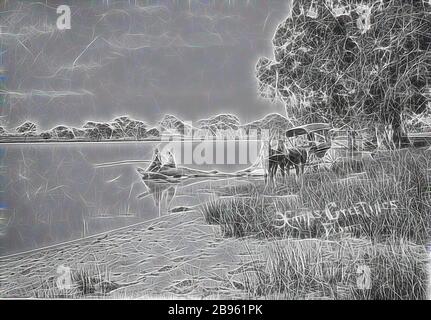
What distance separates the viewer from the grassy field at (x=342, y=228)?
227 cm

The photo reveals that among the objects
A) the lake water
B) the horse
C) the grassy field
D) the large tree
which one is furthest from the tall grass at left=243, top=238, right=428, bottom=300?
the large tree

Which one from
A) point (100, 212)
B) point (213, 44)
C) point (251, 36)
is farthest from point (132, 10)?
point (100, 212)

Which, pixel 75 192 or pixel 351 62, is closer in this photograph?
pixel 351 62

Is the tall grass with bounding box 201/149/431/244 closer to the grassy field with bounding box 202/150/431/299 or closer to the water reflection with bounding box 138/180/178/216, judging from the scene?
the grassy field with bounding box 202/150/431/299

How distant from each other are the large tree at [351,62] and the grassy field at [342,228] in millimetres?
359

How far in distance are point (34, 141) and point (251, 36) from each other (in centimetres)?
162

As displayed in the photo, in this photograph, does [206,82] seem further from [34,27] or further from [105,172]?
[34,27]

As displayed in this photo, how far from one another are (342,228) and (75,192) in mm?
1804

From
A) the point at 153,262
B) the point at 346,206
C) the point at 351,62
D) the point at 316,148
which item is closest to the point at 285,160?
the point at 316,148

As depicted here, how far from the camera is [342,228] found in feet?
7.50

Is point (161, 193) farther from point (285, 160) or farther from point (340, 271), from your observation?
point (340, 271)

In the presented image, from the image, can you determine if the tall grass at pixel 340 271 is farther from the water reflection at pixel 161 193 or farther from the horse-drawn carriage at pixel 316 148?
the water reflection at pixel 161 193

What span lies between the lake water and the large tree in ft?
1.88

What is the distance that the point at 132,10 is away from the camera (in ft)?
7.64
